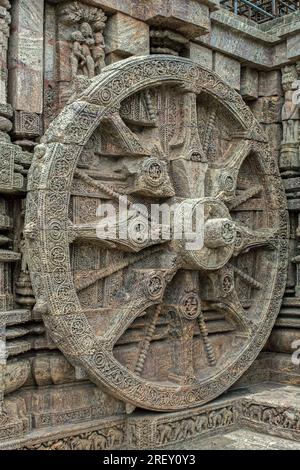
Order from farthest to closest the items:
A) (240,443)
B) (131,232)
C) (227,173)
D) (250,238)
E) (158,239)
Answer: (250,238), (227,173), (240,443), (158,239), (131,232)

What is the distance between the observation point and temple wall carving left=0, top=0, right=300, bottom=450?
178 inches

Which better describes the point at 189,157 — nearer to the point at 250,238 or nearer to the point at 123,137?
the point at 123,137

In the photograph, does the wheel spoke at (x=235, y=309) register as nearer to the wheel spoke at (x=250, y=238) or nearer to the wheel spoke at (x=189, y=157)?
the wheel spoke at (x=250, y=238)

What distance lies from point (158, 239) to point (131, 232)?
1.06 ft

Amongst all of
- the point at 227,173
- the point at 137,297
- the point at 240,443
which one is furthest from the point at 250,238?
the point at 240,443

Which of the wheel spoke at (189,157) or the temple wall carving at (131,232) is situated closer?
the temple wall carving at (131,232)

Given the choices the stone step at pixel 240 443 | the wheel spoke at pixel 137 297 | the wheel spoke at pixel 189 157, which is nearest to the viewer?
the wheel spoke at pixel 137 297

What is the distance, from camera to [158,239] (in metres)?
5.12

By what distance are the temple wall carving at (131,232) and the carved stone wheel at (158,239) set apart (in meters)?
0.01

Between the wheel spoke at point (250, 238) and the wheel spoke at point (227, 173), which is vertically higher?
the wheel spoke at point (227, 173)

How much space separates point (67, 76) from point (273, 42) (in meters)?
2.87

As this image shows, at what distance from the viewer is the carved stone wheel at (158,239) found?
14.8 ft

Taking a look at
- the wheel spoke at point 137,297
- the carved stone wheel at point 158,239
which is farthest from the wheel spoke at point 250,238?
the wheel spoke at point 137,297
